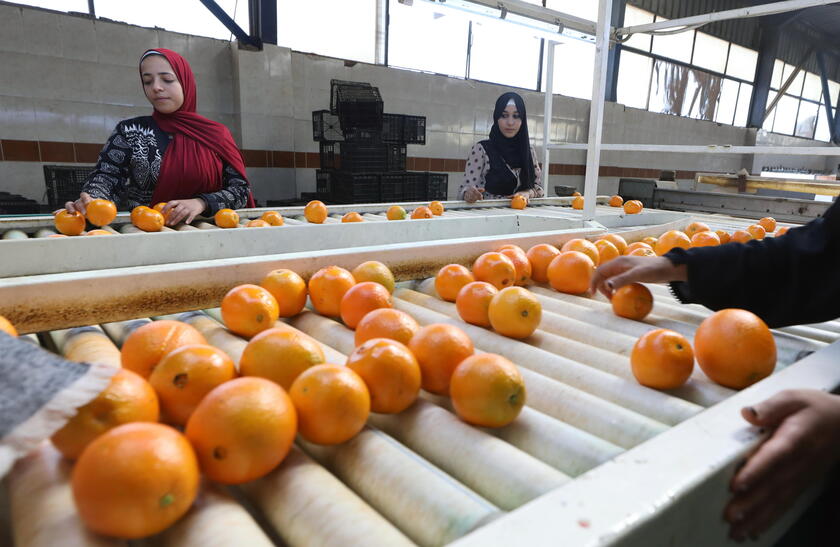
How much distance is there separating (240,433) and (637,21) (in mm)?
12450

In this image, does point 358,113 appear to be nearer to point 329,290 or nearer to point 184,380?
point 329,290

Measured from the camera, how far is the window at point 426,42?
25.0 feet

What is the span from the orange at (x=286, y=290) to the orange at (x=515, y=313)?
1.66ft

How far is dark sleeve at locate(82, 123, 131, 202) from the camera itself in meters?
2.86

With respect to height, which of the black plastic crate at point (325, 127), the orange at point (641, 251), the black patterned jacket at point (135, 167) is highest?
the black plastic crate at point (325, 127)

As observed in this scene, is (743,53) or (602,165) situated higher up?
(743,53)

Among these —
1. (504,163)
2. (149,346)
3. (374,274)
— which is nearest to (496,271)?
(374,274)

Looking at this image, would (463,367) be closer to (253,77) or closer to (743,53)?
(253,77)

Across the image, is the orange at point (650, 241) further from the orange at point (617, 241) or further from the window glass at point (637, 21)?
the window glass at point (637, 21)

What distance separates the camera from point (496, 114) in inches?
183

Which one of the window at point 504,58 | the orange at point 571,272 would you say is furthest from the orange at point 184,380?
the window at point 504,58

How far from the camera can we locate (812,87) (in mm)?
16719

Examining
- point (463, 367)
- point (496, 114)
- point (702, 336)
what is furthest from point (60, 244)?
point (496, 114)

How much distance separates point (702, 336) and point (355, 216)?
2.09 metres
